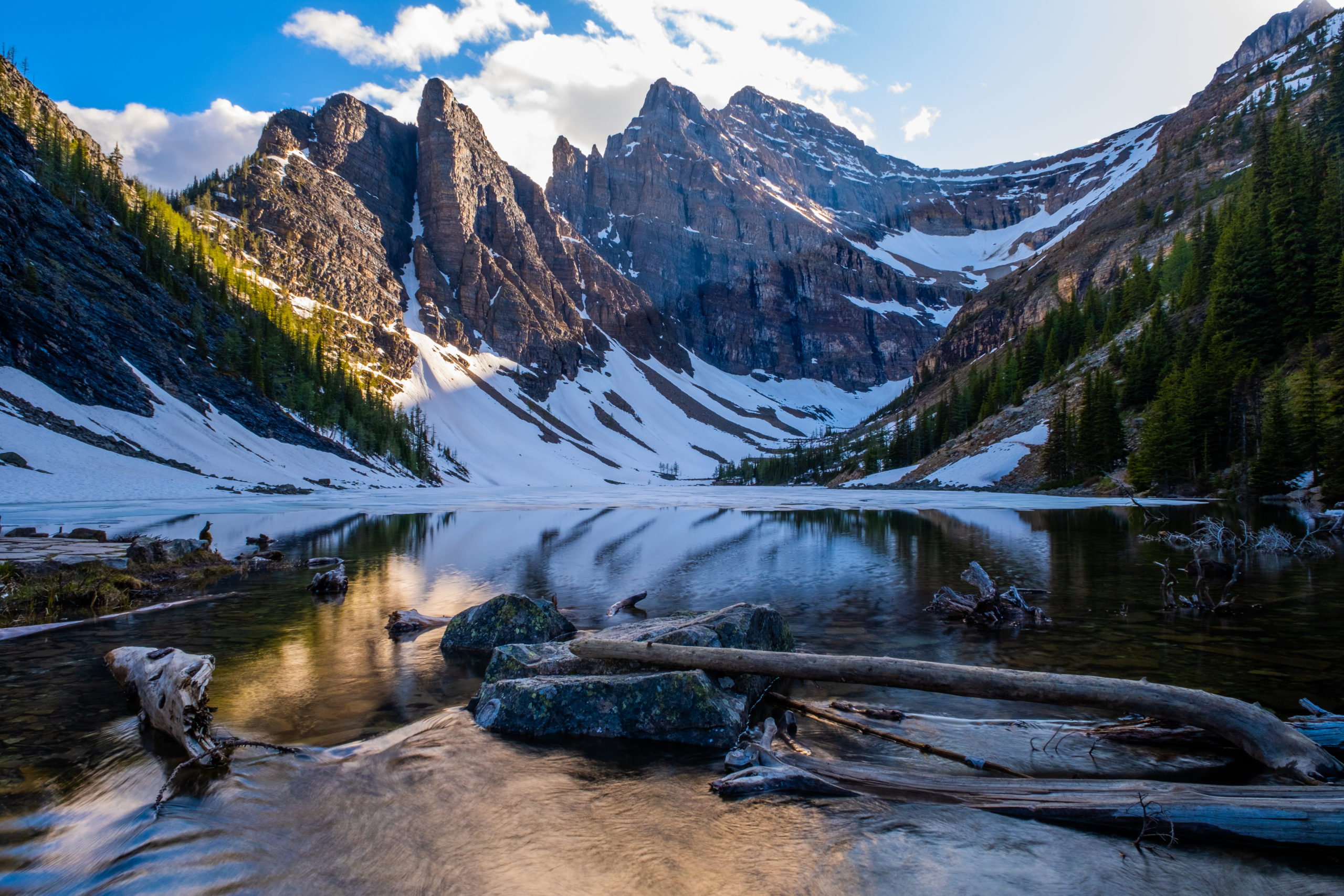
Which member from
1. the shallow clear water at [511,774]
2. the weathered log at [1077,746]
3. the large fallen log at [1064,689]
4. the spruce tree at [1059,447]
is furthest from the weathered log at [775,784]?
the spruce tree at [1059,447]

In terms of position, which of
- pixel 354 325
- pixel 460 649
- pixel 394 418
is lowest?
pixel 460 649

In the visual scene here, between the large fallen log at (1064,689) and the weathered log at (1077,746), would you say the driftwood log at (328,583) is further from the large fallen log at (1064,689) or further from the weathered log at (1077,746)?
the weathered log at (1077,746)

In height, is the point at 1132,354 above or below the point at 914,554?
above

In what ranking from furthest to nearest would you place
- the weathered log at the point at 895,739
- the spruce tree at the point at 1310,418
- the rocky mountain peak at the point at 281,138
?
the rocky mountain peak at the point at 281,138
the spruce tree at the point at 1310,418
the weathered log at the point at 895,739

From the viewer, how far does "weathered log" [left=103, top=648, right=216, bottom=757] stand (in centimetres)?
747

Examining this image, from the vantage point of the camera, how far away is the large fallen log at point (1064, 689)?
237 inches

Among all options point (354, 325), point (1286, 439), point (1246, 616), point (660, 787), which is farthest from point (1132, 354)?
point (354, 325)

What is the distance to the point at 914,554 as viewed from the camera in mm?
26766

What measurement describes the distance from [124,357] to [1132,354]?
11655cm

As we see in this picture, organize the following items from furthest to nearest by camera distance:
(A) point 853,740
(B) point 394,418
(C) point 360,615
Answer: (B) point 394,418
(C) point 360,615
(A) point 853,740

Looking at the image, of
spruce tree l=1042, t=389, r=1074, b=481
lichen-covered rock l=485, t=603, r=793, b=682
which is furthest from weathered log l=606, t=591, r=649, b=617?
spruce tree l=1042, t=389, r=1074, b=481

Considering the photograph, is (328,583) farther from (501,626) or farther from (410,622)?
(501,626)

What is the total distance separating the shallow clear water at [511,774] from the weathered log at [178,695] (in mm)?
331

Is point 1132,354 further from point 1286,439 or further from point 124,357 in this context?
point 124,357
